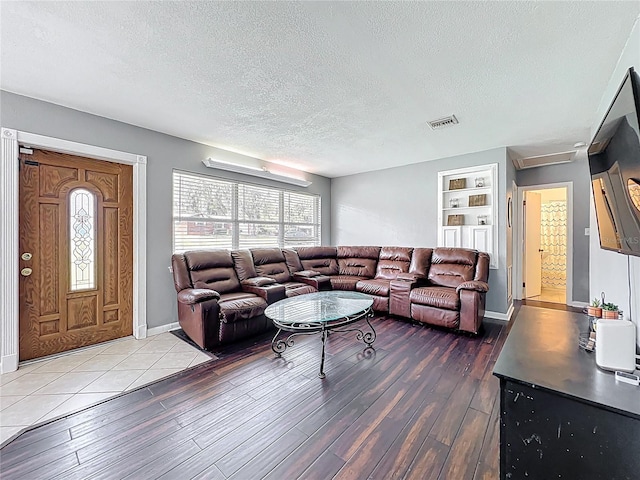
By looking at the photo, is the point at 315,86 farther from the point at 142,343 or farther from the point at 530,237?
the point at 530,237

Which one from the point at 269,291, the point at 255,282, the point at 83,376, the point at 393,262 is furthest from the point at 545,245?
the point at 83,376

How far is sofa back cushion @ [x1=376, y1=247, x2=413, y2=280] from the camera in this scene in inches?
188

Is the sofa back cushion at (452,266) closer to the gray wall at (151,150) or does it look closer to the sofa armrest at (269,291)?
the sofa armrest at (269,291)

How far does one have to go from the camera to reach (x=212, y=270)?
3.68 meters

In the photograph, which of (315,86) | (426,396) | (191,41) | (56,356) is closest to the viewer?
(191,41)

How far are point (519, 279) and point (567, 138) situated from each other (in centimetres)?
274

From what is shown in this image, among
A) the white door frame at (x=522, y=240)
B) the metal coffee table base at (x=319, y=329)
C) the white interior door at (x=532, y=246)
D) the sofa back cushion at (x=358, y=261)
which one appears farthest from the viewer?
the white interior door at (x=532, y=246)

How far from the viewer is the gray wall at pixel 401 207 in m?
4.14

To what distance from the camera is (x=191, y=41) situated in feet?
6.11

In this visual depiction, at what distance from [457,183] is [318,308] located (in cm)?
328

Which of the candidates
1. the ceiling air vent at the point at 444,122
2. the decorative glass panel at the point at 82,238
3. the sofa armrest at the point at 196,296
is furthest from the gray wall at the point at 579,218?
the decorative glass panel at the point at 82,238

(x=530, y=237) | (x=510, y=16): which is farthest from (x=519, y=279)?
(x=510, y=16)

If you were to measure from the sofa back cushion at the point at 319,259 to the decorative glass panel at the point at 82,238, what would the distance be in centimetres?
299

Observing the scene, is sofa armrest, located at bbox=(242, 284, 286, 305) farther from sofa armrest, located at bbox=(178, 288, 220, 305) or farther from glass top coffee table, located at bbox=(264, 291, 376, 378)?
sofa armrest, located at bbox=(178, 288, 220, 305)
